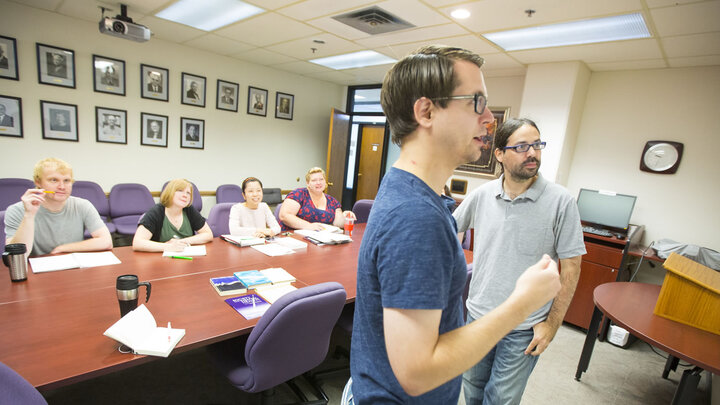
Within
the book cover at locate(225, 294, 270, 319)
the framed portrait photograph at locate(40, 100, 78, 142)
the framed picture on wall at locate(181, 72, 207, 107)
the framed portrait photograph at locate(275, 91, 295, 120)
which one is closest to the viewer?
the book cover at locate(225, 294, 270, 319)

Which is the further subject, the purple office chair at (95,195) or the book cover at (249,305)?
the purple office chair at (95,195)

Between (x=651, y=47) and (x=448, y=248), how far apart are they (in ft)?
12.4

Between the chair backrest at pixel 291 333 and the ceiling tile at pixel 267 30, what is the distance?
291cm

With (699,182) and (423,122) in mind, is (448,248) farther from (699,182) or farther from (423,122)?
(699,182)

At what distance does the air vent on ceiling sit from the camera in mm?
2982

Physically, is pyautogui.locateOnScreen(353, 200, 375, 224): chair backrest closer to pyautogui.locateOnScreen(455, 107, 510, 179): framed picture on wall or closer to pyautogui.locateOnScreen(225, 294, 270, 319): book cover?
pyautogui.locateOnScreen(455, 107, 510, 179): framed picture on wall

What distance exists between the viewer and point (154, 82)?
4488 mm

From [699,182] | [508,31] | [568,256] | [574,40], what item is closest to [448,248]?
[568,256]

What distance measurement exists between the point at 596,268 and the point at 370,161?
428cm

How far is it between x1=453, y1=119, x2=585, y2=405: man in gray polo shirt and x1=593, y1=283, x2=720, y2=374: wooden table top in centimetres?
66

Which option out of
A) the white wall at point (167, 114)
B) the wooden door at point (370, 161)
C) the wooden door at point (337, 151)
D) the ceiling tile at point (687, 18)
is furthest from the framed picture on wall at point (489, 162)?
the white wall at point (167, 114)

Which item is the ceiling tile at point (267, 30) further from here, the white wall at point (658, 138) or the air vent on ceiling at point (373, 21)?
the white wall at point (658, 138)

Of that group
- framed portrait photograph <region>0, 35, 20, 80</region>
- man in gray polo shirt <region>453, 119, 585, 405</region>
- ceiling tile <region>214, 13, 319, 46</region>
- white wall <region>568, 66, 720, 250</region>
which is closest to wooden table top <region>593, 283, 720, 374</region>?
man in gray polo shirt <region>453, 119, 585, 405</region>

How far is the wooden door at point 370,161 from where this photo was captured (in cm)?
655
